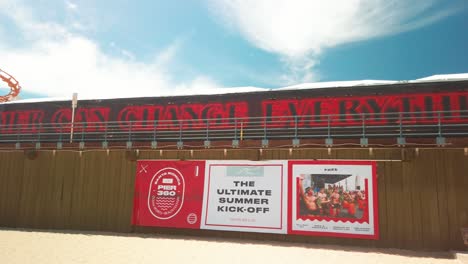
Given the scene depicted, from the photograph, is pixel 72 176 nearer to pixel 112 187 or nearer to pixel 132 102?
pixel 112 187

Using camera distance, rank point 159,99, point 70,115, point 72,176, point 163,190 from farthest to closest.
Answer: point 70,115
point 159,99
point 72,176
point 163,190

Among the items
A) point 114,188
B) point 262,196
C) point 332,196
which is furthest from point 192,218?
point 332,196

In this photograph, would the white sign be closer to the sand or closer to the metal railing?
the sand

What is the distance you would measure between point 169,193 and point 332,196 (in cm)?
697

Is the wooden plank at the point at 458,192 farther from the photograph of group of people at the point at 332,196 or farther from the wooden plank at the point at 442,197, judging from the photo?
the photograph of group of people at the point at 332,196

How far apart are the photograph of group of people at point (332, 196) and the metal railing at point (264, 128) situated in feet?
5.30

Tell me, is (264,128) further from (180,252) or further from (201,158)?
(180,252)

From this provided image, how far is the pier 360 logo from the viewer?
14312 millimetres

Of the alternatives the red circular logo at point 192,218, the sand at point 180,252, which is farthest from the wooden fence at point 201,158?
the sand at point 180,252

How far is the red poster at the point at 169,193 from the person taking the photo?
46.3ft

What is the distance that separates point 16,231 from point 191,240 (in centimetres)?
888

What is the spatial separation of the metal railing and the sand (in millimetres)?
4170

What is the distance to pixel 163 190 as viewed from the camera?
14602 millimetres

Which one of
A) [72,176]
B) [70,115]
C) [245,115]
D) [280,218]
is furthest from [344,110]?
[70,115]
